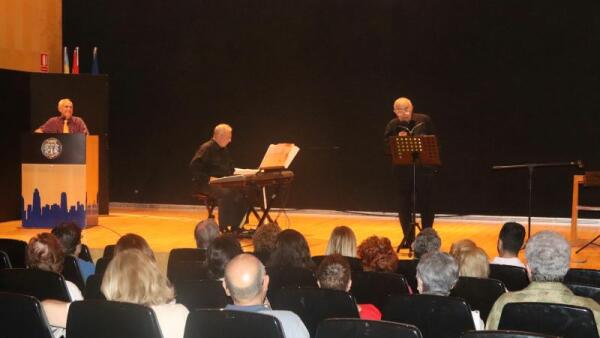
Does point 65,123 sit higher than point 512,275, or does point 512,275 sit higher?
point 65,123

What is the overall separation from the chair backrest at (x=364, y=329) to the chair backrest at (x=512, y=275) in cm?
209

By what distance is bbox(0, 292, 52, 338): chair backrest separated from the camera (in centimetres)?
309

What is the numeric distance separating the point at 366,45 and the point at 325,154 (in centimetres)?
174

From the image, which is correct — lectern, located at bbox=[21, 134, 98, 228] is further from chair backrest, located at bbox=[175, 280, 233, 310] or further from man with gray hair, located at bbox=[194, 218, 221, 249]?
chair backrest, located at bbox=[175, 280, 233, 310]

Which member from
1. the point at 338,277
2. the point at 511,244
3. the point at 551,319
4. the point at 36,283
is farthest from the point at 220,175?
the point at 551,319

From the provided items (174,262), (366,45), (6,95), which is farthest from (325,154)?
(174,262)

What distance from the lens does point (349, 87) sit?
→ 11.9 meters

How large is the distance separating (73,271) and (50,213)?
17.5 ft

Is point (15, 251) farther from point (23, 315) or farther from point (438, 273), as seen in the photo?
point (438, 273)

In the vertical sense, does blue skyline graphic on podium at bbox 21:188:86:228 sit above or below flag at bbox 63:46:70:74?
below

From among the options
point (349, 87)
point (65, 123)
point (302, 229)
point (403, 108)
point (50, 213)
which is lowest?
point (302, 229)

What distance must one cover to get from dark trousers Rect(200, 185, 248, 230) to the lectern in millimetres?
1605

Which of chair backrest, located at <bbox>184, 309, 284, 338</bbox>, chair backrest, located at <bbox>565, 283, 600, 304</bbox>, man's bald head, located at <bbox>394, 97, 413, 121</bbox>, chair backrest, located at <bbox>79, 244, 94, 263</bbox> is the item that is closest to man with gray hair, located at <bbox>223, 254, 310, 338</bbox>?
Result: chair backrest, located at <bbox>184, 309, 284, 338</bbox>

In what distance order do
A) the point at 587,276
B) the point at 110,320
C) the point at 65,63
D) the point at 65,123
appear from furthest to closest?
the point at 65,63 < the point at 65,123 < the point at 587,276 < the point at 110,320
